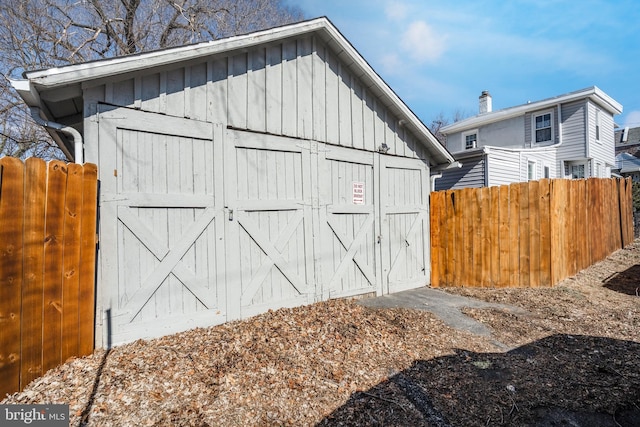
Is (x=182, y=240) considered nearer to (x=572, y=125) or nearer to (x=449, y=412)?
(x=449, y=412)

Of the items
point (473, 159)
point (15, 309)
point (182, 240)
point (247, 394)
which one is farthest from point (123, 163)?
point (473, 159)

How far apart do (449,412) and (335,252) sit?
129 inches

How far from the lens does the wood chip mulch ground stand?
9.03ft

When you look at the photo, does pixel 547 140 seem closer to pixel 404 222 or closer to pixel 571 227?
pixel 571 227

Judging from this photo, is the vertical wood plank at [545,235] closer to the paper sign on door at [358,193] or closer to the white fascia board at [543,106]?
the paper sign on door at [358,193]

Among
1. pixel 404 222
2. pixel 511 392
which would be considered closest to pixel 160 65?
pixel 404 222

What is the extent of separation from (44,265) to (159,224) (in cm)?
120

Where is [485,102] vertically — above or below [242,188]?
above

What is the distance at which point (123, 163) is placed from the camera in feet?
12.8

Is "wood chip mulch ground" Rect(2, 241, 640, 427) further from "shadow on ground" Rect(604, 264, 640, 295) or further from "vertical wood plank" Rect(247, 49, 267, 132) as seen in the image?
"vertical wood plank" Rect(247, 49, 267, 132)

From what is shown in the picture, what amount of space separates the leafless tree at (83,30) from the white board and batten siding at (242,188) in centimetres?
987

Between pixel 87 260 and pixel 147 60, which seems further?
pixel 147 60

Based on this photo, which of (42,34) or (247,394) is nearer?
(247,394)

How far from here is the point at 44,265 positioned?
311 cm
